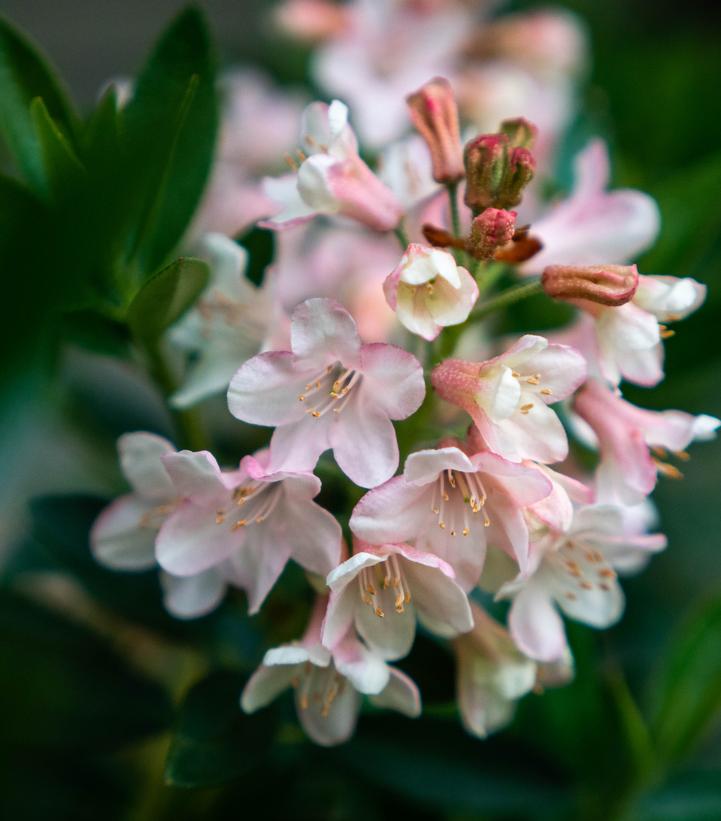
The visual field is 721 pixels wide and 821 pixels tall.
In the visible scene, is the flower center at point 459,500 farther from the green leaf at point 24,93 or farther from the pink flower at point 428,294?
the green leaf at point 24,93

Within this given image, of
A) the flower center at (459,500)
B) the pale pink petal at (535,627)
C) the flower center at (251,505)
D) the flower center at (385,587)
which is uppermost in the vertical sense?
the flower center at (459,500)

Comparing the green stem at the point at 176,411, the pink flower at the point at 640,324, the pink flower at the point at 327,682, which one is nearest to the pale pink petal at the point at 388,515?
the pink flower at the point at 327,682

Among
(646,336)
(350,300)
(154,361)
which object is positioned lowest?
(350,300)

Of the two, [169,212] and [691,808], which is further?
[691,808]

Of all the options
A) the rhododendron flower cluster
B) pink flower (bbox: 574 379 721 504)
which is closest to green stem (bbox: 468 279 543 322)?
the rhododendron flower cluster

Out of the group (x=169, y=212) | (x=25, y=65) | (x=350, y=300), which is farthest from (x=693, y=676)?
(x=25, y=65)

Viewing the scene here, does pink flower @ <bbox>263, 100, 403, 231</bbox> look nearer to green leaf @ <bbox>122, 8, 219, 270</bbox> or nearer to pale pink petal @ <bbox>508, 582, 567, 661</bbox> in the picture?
green leaf @ <bbox>122, 8, 219, 270</bbox>

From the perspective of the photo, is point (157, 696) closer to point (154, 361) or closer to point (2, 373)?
point (154, 361)
